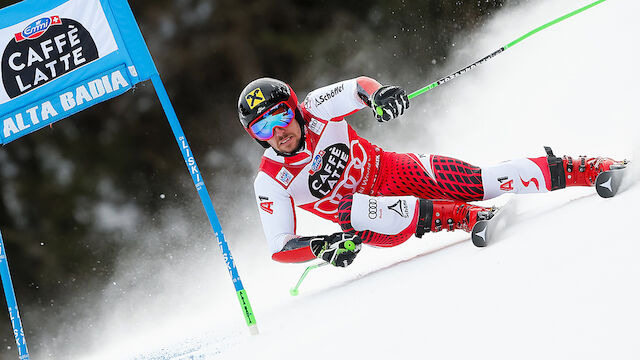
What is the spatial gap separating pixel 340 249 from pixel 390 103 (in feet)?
2.55

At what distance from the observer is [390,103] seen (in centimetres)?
299

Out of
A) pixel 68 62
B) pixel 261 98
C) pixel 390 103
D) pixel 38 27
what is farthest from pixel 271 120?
pixel 38 27

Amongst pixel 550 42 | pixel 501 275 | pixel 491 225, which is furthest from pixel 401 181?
pixel 550 42

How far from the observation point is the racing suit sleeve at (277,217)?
10.4 feet

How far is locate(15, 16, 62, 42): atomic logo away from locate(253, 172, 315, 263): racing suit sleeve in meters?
1.46

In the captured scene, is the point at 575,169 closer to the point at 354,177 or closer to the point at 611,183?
the point at 611,183

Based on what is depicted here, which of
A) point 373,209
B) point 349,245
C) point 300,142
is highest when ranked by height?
point 300,142

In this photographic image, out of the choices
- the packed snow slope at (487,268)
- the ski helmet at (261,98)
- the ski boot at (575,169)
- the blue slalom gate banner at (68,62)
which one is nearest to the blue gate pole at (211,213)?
the blue slalom gate banner at (68,62)

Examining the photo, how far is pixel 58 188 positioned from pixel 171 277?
2031 mm

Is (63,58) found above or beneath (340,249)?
above

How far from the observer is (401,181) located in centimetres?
340

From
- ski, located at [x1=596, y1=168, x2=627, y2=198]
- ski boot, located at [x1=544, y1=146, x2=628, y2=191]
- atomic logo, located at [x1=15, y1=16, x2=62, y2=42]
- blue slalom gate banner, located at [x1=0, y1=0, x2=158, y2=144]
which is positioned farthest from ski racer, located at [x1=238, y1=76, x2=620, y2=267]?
atomic logo, located at [x1=15, y1=16, x2=62, y2=42]

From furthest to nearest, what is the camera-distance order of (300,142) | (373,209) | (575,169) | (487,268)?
(300,142) → (373,209) → (575,169) → (487,268)

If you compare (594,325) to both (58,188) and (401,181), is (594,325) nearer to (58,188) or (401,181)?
(401,181)
